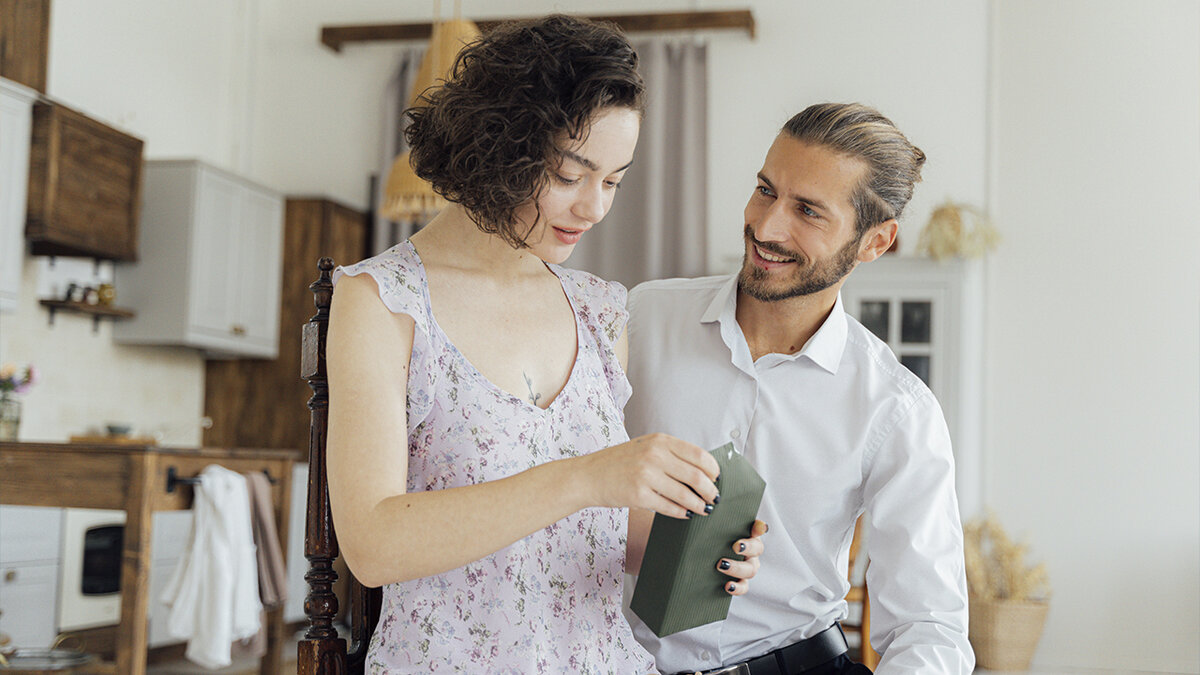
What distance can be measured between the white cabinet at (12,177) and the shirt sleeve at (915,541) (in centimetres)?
388

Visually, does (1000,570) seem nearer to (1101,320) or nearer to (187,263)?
(1101,320)

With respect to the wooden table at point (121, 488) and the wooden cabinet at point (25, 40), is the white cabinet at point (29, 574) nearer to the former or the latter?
the wooden table at point (121, 488)

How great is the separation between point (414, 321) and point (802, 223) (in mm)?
806

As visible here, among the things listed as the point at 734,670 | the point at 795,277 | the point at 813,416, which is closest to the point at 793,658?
the point at 734,670

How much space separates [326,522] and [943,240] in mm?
4795

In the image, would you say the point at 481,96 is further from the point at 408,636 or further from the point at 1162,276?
the point at 1162,276

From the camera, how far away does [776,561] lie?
6.22 ft

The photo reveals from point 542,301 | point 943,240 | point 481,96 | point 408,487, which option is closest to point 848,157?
point 542,301

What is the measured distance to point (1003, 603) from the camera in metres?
5.48

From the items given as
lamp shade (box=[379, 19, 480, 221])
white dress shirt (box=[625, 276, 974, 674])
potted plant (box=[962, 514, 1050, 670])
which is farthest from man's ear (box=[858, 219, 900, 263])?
potted plant (box=[962, 514, 1050, 670])

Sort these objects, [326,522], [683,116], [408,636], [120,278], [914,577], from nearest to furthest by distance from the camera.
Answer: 1. [408,636]
2. [326,522]
3. [914,577]
4. [120,278]
5. [683,116]

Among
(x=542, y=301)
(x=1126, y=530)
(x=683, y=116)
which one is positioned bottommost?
(x=1126, y=530)

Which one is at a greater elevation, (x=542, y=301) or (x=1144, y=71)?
(x=1144, y=71)

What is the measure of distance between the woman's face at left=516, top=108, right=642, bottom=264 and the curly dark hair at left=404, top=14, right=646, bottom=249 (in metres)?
0.01
